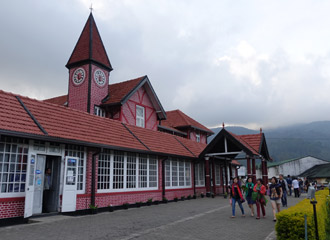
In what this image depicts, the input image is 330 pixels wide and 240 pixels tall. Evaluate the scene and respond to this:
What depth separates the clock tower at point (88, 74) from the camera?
19.4 meters

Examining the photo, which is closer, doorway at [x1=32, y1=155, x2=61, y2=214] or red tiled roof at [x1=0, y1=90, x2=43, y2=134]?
red tiled roof at [x1=0, y1=90, x2=43, y2=134]

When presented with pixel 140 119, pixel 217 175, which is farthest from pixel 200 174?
pixel 140 119

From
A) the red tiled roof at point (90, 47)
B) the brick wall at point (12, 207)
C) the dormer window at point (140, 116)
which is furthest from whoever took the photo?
the dormer window at point (140, 116)

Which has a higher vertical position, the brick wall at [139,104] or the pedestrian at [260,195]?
the brick wall at [139,104]

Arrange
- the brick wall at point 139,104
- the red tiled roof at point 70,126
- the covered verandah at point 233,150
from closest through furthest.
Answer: the red tiled roof at point 70,126 → the covered verandah at point 233,150 → the brick wall at point 139,104

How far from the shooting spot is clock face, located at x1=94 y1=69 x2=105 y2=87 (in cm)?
2015

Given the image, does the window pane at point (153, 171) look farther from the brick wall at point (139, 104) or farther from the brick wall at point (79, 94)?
the brick wall at point (79, 94)

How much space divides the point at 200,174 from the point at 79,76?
11.7 m

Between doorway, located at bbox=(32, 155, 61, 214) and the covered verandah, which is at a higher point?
the covered verandah

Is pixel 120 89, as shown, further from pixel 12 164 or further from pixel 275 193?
pixel 275 193

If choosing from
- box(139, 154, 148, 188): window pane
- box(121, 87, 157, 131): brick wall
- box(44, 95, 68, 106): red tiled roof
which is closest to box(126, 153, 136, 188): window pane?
box(139, 154, 148, 188): window pane

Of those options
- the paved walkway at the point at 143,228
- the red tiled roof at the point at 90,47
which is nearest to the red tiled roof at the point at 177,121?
the red tiled roof at the point at 90,47

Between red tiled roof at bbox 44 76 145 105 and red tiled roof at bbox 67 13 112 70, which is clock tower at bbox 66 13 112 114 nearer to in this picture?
red tiled roof at bbox 67 13 112 70

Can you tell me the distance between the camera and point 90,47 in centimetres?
2047
